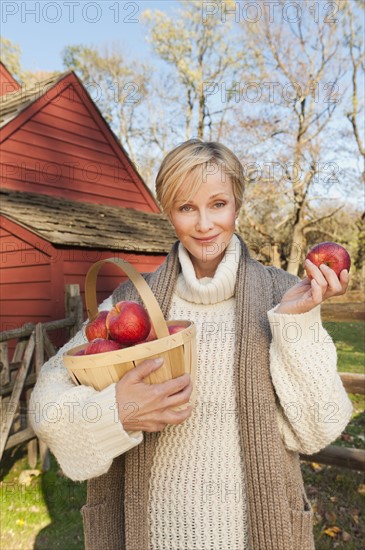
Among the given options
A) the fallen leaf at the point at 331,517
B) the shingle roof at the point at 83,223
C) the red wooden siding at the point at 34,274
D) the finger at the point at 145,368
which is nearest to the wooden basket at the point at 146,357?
the finger at the point at 145,368

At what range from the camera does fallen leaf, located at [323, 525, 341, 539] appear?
11.7ft

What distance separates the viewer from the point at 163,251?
926cm

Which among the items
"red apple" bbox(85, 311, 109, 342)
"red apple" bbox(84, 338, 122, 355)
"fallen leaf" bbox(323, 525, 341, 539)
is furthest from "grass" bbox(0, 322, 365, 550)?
"red apple" bbox(84, 338, 122, 355)

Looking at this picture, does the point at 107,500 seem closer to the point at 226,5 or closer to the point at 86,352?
the point at 86,352

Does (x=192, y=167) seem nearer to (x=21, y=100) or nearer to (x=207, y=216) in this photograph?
(x=207, y=216)

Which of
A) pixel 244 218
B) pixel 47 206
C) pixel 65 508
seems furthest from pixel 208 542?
pixel 244 218

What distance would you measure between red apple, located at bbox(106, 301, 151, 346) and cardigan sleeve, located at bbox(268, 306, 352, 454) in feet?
1.37

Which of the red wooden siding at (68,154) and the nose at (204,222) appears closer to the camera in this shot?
the nose at (204,222)

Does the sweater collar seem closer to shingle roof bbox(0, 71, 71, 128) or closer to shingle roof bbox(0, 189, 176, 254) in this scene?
shingle roof bbox(0, 189, 176, 254)

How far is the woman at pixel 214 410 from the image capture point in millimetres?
1398

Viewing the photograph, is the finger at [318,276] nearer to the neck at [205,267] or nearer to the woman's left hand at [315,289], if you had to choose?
the woman's left hand at [315,289]

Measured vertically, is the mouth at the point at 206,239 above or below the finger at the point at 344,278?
above

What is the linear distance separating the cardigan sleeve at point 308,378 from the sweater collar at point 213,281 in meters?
0.35

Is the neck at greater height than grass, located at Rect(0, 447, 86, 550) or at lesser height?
greater
